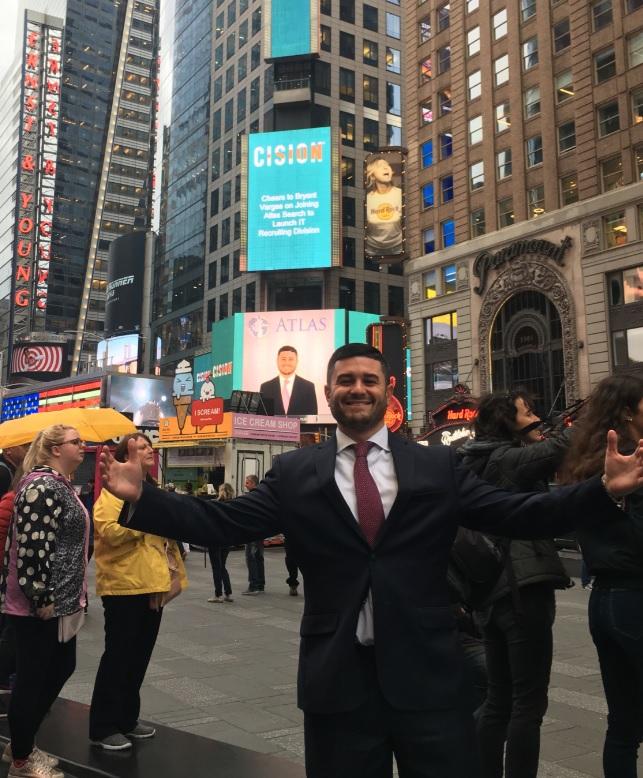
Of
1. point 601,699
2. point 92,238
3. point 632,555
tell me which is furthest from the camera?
point 92,238

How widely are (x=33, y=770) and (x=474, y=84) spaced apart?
43.3 m

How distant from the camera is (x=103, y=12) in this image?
130 metres

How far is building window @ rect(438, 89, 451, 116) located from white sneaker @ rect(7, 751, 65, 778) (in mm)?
43917

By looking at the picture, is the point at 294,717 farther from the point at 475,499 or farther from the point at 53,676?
the point at 475,499

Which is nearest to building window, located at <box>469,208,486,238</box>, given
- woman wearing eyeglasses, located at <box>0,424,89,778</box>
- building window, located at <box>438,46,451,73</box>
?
building window, located at <box>438,46,451,73</box>

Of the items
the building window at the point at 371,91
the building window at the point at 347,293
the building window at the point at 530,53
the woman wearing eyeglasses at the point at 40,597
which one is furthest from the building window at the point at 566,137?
the building window at the point at 371,91

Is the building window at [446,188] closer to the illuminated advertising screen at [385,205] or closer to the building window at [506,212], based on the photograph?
the illuminated advertising screen at [385,205]

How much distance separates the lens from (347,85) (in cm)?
6750

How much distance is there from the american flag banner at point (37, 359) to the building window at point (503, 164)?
58.3 meters

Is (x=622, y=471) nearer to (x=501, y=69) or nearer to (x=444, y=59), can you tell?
(x=501, y=69)

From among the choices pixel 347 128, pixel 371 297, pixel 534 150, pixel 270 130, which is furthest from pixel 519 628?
pixel 347 128

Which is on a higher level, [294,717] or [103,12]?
[103,12]

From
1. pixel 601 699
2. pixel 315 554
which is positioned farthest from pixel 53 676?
pixel 601 699

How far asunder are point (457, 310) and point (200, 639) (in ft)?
110
